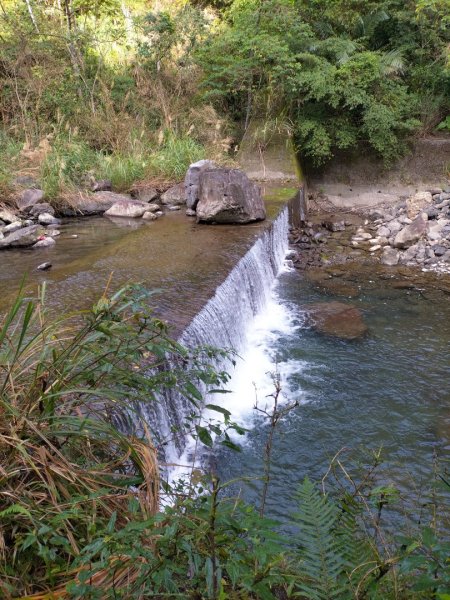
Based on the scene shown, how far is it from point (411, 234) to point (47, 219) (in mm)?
5928

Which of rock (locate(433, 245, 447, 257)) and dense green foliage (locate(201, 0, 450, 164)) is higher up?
dense green foliage (locate(201, 0, 450, 164))

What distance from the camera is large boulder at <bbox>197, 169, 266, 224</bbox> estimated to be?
23.6 ft

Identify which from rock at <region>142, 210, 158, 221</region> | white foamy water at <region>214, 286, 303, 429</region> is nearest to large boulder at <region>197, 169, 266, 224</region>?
rock at <region>142, 210, 158, 221</region>

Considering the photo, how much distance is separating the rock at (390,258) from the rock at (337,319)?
6.14 feet

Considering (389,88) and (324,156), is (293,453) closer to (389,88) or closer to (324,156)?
(324,156)

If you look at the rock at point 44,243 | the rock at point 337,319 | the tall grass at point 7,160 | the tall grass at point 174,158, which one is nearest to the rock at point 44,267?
the rock at point 44,243

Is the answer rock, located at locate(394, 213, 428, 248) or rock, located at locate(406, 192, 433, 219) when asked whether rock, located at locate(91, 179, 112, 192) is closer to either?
rock, located at locate(394, 213, 428, 248)

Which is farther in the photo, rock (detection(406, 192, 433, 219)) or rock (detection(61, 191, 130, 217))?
rock (detection(406, 192, 433, 219))

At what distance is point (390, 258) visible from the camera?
786cm

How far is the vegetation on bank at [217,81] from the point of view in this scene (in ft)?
31.7

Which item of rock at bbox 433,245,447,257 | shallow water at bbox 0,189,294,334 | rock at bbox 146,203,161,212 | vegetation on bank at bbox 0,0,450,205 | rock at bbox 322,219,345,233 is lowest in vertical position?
rock at bbox 433,245,447,257

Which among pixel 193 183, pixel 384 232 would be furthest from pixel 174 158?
pixel 384 232

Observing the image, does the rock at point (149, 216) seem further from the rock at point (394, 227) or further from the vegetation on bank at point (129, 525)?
the vegetation on bank at point (129, 525)

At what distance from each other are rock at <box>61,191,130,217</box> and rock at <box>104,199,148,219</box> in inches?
4.4
